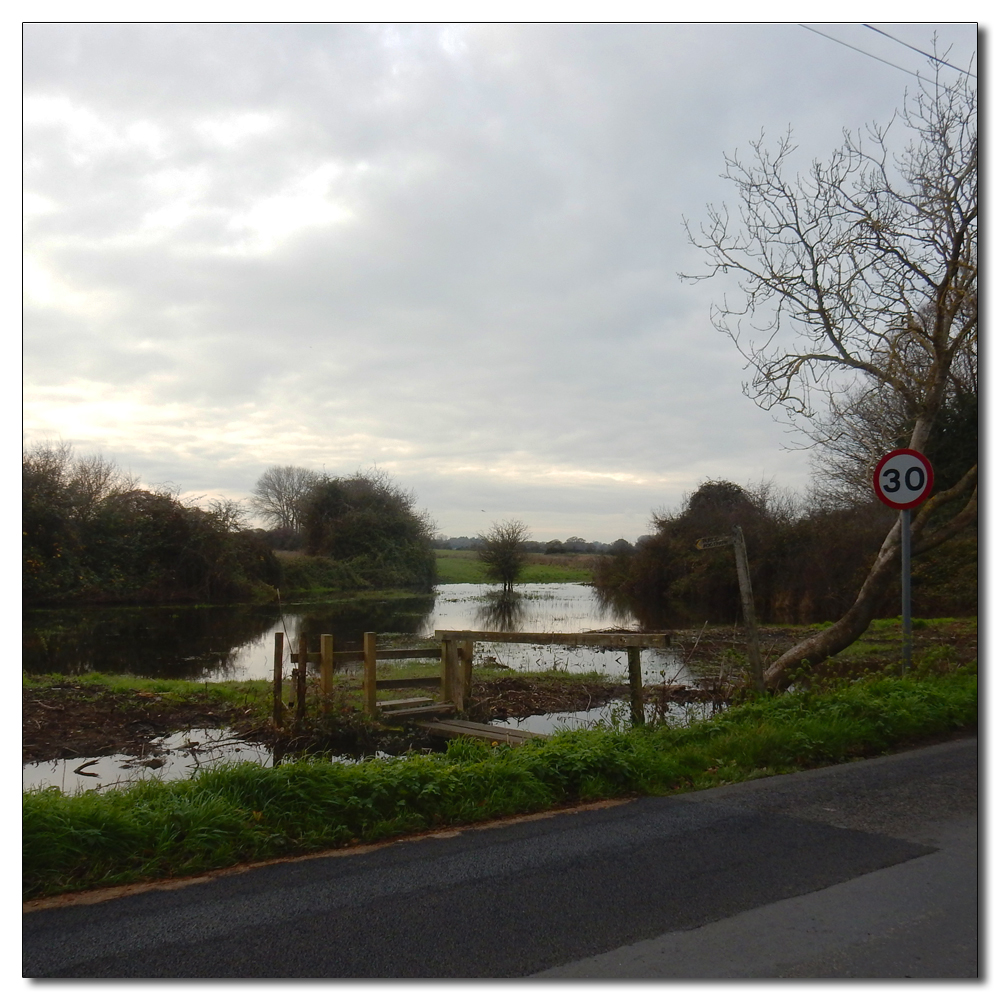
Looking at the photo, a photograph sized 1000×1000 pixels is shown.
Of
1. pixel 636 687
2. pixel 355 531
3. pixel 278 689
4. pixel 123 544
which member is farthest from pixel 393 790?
pixel 355 531

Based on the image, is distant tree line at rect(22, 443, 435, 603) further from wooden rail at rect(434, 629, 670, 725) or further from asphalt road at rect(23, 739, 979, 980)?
asphalt road at rect(23, 739, 979, 980)

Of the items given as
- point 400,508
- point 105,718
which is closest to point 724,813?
point 105,718

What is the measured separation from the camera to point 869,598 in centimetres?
1271

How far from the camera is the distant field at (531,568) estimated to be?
183 feet

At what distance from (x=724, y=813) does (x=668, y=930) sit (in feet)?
6.72

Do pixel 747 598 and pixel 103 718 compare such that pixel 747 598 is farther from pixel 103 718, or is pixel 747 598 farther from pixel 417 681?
pixel 103 718

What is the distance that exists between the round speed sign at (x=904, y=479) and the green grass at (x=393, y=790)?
2391 millimetres

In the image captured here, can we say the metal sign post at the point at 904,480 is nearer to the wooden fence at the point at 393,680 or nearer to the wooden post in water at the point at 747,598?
the wooden post in water at the point at 747,598

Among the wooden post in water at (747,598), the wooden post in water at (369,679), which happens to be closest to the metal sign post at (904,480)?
the wooden post in water at (747,598)

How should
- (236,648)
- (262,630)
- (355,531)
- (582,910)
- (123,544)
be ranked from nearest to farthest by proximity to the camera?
1. (582,910)
2. (236,648)
3. (262,630)
4. (123,544)
5. (355,531)

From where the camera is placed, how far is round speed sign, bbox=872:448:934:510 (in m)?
9.48

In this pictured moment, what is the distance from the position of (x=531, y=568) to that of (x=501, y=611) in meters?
21.6

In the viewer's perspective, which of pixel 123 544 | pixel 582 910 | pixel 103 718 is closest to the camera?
pixel 582 910

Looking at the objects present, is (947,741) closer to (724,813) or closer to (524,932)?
(724,813)
